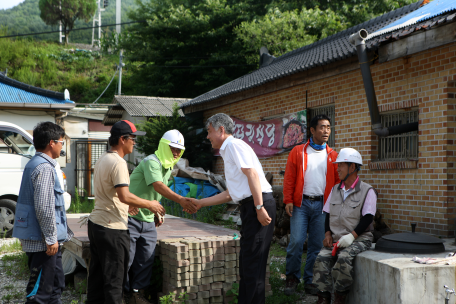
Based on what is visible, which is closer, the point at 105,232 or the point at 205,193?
the point at 105,232

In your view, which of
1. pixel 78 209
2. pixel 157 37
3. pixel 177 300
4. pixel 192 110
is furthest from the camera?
pixel 157 37

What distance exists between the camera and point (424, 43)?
508cm

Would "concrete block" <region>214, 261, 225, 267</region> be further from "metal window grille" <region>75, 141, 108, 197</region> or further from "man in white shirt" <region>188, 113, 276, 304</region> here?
"metal window grille" <region>75, 141, 108, 197</region>

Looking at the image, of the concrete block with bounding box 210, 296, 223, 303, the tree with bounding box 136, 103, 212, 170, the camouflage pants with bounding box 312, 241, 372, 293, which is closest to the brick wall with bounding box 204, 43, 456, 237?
the camouflage pants with bounding box 312, 241, 372, 293

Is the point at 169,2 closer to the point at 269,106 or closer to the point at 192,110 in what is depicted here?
the point at 192,110

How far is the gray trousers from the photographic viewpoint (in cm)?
416

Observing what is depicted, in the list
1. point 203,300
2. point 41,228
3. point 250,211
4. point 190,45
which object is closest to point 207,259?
point 203,300

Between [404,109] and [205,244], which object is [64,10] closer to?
[404,109]

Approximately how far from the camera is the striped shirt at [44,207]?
3.39 meters

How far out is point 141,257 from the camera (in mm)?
4188

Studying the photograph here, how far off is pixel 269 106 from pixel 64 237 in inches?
282

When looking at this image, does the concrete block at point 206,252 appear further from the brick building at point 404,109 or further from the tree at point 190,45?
the tree at point 190,45

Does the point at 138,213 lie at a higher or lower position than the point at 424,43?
lower

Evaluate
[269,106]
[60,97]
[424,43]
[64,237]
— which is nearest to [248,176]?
[64,237]
